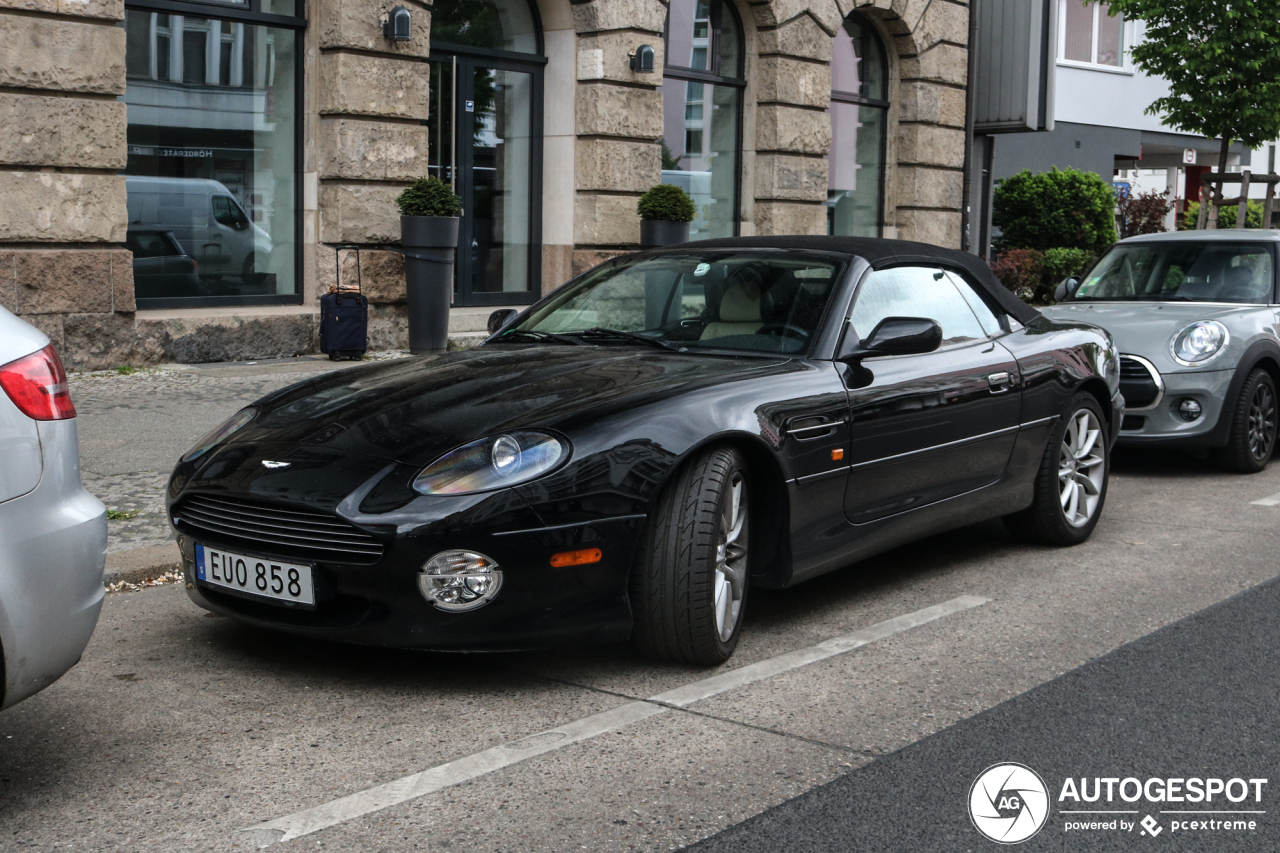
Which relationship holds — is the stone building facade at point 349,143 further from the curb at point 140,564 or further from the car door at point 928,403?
the car door at point 928,403

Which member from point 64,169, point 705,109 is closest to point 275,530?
point 64,169

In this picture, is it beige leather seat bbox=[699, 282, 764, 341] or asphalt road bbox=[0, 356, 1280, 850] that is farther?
beige leather seat bbox=[699, 282, 764, 341]

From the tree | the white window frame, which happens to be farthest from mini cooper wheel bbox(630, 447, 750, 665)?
the white window frame

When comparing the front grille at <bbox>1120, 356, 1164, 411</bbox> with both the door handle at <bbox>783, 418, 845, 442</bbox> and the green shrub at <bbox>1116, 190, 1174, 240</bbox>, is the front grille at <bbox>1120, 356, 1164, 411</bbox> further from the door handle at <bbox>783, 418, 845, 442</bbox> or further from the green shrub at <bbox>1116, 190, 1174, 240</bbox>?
the green shrub at <bbox>1116, 190, 1174, 240</bbox>

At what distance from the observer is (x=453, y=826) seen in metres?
3.25

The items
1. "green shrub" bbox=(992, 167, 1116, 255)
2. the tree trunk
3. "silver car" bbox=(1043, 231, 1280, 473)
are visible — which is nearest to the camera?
"silver car" bbox=(1043, 231, 1280, 473)

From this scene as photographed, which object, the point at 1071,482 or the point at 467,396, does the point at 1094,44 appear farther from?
the point at 467,396

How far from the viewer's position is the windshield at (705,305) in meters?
5.24

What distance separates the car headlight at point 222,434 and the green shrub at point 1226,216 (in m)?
21.3

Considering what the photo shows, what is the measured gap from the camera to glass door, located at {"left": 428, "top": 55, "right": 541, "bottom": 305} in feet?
45.5

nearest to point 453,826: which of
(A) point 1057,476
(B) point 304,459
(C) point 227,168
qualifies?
(B) point 304,459

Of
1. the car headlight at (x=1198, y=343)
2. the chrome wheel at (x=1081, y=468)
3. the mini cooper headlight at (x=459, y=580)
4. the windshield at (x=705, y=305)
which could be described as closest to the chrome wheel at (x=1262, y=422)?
the car headlight at (x=1198, y=343)

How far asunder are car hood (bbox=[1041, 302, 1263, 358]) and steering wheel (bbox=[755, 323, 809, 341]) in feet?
12.4

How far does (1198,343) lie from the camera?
8.66m
